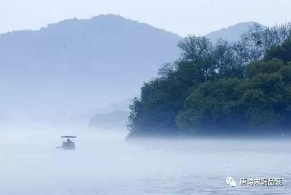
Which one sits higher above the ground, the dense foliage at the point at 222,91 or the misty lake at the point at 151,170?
the dense foliage at the point at 222,91

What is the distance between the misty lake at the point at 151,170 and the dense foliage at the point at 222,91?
21.3 ft

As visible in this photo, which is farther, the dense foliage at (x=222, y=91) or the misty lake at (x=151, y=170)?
the dense foliage at (x=222, y=91)

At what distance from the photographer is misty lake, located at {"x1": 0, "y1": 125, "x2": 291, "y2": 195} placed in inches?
1859

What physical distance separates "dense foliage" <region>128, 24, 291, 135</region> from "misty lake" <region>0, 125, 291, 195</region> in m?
6.49

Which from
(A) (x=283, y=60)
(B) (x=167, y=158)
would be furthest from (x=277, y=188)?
(A) (x=283, y=60)

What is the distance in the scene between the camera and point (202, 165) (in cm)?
6347

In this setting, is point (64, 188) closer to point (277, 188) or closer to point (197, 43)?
point (277, 188)

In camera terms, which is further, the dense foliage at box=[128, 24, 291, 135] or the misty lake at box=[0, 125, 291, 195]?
the dense foliage at box=[128, 24, 291, 135]

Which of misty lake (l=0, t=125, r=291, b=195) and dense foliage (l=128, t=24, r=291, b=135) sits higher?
dense foliage (l=128, t=24, r=291, b=135)

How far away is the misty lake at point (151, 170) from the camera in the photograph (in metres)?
47.2

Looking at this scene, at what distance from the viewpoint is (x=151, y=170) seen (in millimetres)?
59688

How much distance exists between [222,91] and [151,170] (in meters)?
41.9

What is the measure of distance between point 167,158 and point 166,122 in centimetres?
3535

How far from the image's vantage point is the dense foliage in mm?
96688
